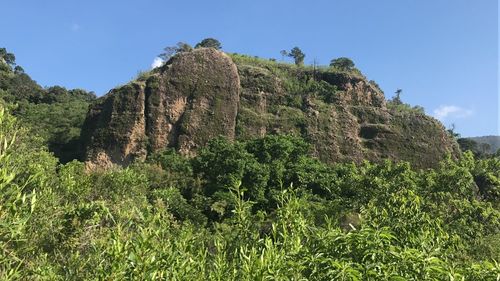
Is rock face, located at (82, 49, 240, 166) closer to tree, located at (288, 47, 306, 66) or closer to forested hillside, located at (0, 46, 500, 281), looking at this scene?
tree, located at (288, 47, 306, 66)

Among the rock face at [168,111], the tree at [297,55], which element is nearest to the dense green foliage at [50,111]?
the rock face at [168,111]

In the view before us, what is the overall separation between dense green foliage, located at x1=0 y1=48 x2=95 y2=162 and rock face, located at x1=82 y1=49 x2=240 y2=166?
3.13m

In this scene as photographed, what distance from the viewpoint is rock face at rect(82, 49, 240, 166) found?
35750mm

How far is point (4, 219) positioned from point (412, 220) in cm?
431

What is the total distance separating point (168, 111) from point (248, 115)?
6474 millimetres

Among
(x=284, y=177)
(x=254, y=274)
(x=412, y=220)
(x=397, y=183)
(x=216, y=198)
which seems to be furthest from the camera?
→ (x=284, y=177)

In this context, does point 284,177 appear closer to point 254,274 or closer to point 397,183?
point 397,183

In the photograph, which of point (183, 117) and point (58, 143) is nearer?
point (183, 117)

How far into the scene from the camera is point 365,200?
63.5 ft

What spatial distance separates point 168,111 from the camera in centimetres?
3750

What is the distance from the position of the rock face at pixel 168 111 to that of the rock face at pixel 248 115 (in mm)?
75

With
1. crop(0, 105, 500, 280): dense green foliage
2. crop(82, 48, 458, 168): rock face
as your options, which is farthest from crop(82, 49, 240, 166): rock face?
crop(0, 105, 500, 280): dense green foliage

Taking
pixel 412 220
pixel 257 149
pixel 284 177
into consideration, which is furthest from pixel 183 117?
pixel 412 220

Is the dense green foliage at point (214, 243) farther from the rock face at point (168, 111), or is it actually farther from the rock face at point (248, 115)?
the rock face at point (248, 115)
